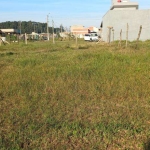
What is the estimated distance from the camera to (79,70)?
6.63 meters

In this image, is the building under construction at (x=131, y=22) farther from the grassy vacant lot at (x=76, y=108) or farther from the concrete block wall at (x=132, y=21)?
the grassy vacant lot at (x=76, y=108)

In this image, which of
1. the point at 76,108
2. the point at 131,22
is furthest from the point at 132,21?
the point at 76,108

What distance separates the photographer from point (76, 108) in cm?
399

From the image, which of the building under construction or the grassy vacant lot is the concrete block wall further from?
the grassy vacant lot

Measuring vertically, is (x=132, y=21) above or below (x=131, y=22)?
above

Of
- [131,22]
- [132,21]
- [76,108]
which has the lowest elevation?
[76,108]

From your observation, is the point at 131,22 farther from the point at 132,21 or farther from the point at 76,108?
the point at 76,108

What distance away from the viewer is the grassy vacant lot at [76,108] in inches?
115

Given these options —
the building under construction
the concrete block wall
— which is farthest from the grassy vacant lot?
the concrete block wall

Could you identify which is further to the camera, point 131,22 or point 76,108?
point 131,22

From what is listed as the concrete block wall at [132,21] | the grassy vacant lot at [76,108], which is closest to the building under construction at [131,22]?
the concrete block wall at [132,21]

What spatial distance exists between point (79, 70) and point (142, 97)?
2.53 meters

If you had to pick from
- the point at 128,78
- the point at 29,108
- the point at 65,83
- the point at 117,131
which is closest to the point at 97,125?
the point at 117,131

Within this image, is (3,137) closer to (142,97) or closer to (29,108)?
(29,108)
